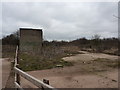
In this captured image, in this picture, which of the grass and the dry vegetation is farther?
the dry vegetation

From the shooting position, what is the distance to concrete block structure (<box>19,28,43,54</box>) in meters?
31.4

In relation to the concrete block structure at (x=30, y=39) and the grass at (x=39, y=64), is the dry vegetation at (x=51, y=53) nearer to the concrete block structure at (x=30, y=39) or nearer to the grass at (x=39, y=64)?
the grass at (x=39, y=64)

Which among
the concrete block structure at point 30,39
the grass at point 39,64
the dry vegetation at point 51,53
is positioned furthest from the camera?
the concrete block structure at point 30,39

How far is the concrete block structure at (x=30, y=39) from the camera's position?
103 feet

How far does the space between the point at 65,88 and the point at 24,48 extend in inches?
999

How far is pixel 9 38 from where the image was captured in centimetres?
4453

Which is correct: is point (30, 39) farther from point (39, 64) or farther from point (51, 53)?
point (39, 64)

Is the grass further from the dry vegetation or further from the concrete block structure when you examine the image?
the concrete block structure

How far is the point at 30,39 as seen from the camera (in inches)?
1268

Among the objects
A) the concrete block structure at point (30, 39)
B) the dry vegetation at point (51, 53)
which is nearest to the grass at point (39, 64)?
the dry vegetation at point (51, 53)

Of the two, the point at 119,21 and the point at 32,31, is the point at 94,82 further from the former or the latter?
the point at 32,31

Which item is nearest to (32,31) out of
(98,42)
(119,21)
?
(98,42)

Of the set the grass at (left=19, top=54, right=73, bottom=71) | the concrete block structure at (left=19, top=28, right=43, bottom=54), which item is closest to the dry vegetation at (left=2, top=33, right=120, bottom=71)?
the grass at (left=19, top=54, right=73, bottom=71)

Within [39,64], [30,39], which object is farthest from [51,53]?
[30,39]
